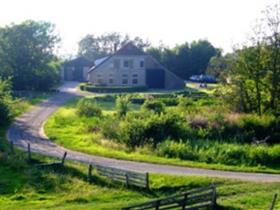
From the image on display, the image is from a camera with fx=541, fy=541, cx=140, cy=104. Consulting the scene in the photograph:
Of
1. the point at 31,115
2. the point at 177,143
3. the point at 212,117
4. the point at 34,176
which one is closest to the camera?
the point at 34,176

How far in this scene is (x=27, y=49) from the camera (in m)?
79.9

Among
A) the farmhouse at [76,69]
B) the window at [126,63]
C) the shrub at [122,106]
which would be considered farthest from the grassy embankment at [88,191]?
the farmhouse at [76,69]

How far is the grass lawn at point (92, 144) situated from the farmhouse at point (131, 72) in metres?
40.7

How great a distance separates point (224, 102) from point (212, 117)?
33.5ft

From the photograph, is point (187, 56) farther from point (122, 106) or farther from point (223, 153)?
point (223, 153)

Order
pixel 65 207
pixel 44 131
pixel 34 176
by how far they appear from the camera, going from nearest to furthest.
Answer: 1. pixel 65 207
2. pixel 34 176
3. pixel 44 131

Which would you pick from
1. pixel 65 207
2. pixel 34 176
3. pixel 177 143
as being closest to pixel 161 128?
pixel 177 143

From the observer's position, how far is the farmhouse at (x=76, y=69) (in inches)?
4632

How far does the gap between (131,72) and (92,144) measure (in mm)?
56464

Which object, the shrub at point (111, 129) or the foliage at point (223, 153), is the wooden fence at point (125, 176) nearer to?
the foliage at point (223, 153)

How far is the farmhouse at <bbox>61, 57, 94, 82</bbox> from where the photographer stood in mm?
117662

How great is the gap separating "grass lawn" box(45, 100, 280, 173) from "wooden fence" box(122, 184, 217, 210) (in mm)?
7857

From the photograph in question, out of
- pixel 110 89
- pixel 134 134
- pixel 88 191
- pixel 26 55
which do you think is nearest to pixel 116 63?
pixel 110 89

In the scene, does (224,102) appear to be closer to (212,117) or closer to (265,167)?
(212,117)
